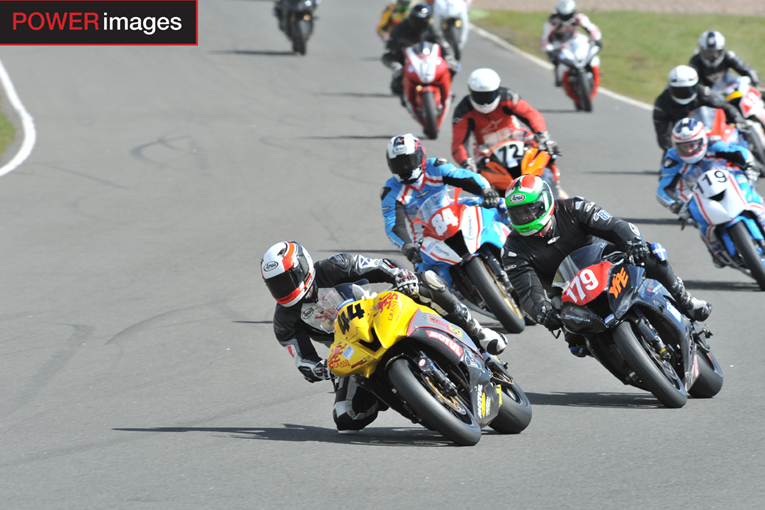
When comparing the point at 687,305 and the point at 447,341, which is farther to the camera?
the point at 687,305

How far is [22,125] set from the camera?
19.9 metres

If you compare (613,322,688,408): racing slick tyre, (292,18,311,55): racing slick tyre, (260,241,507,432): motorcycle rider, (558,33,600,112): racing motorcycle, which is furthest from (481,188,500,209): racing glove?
(292,18,311,55): racing slick tyre

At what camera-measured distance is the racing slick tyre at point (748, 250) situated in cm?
992

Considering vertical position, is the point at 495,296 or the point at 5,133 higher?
the point at 495,296

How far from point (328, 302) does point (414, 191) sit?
3.32 m

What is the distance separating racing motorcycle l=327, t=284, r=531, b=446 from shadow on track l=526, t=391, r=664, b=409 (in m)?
0.77

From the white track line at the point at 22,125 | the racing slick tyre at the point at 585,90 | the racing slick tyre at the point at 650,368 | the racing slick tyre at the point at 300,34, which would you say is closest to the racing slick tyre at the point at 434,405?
the racing slick tyre at the point at 650,368

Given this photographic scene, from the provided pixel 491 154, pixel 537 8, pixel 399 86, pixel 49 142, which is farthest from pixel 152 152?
pixel 537 8

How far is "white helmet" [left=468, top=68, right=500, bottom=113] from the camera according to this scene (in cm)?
1184

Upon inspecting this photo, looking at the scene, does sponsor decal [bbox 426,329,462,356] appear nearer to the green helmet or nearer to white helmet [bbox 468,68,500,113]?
the green helmet

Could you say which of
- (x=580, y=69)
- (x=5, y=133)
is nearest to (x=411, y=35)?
(x=580, y=69)

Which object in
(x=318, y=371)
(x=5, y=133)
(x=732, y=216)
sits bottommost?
(x=5, y=133)

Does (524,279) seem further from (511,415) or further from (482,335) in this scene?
(511,415)

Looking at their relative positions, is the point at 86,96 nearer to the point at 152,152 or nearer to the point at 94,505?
the point at 152,152
